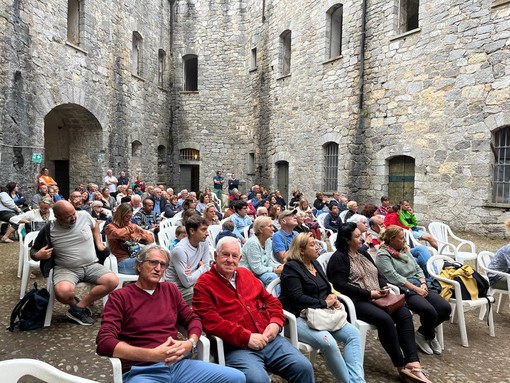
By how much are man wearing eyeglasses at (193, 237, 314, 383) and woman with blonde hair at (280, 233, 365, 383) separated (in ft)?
0.80

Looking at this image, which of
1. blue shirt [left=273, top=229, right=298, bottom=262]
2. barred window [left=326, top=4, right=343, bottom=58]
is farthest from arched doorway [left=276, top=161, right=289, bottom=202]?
blue shirt [left=273, top=229, right=298, bottom=262]

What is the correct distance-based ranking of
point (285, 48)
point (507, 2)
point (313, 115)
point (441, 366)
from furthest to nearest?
point (285, 48) → point (313, 115) → point (507, 2) → point (441, 366)

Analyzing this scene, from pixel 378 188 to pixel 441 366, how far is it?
804 centimetres

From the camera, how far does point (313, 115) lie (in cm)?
1291

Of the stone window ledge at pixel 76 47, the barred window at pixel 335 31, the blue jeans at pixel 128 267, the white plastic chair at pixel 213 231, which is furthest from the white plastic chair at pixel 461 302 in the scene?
the stone window ledge at pixel 76 47

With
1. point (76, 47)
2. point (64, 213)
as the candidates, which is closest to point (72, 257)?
point (64, 213)

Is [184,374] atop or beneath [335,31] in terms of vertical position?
beneath

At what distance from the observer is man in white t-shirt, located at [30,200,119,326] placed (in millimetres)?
3539

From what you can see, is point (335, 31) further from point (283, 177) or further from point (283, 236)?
point (283, 236)

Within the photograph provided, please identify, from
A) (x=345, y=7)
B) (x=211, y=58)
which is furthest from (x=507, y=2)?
(x=211, y=58)

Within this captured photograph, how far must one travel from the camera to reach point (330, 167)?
12602 millimetres

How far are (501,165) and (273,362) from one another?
8143mm

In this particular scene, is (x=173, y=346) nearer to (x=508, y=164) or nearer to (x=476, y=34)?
(x=508, y=164)

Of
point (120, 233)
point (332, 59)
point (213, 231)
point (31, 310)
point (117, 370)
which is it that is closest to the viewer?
point (117, 370)
